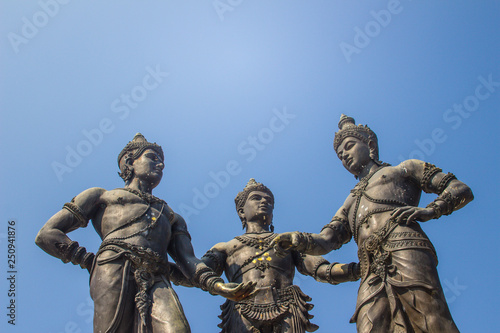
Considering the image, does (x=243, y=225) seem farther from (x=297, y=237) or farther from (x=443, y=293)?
(x=443, y=293)

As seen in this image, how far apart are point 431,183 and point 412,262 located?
1.56 m

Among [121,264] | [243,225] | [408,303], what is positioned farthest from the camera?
[243,225]

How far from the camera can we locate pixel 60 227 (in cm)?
952

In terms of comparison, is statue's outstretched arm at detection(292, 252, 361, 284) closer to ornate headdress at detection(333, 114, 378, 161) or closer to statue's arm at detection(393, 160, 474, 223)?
statue's arm at detection(393, 160, 474, 223)

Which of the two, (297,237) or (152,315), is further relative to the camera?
(297,237)

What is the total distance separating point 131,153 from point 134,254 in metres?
2.59

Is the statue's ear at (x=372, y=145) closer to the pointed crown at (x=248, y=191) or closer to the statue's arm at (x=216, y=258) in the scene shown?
the pointed crown at (x=248, y=191)

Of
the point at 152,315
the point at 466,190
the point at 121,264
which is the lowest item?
the point at 152,315

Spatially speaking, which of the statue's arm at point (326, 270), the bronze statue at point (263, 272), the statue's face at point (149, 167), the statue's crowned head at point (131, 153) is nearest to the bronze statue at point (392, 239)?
the statue's arm at point (326, 270)

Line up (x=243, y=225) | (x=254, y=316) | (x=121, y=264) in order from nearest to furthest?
(x=121, y=264) → (x=254, y=316) → (x=243, y=225)

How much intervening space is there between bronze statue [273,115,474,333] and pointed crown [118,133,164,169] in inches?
127

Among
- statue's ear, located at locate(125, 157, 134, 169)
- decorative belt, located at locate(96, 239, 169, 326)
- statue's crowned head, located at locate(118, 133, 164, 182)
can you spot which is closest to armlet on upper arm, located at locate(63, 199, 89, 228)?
decorative belt, located at locate(96, 239, 169, 326)

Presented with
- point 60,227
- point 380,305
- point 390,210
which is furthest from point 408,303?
point 60,227

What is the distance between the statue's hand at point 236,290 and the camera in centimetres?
863
